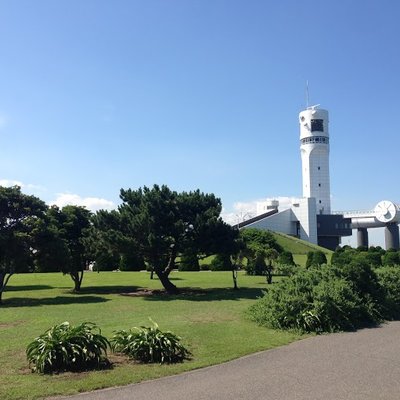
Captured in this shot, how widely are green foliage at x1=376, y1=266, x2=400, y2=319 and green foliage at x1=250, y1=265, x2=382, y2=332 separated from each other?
1.69 ft

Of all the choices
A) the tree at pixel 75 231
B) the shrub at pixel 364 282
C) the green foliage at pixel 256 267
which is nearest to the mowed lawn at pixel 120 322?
the tree at pixel 75 231

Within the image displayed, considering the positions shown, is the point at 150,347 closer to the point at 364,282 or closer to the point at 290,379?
the point at 290,379

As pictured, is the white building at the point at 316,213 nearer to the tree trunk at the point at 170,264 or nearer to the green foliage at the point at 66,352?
the tree trunk at the point at 170,264

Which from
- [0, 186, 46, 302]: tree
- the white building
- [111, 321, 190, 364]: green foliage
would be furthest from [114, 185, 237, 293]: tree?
the white building

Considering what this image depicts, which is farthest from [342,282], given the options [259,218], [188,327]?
[259,218]

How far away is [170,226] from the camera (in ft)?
84.6

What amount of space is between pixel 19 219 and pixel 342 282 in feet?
51.4

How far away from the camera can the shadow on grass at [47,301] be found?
21587 mm

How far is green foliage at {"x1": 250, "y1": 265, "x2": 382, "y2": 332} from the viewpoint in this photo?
42.6 feet

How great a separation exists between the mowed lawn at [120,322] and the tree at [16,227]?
6.05 ft

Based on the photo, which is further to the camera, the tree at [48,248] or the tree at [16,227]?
the tree at [48,248]

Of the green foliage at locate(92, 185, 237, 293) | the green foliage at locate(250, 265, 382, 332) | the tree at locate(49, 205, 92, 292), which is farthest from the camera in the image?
the tree at locate(49, 205, 92, 292)

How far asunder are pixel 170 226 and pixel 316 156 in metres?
103

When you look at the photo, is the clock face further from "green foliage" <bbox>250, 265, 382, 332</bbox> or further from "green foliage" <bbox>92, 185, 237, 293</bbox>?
"green foliage" <bbox>250, 265, 382, 332</bbox>
